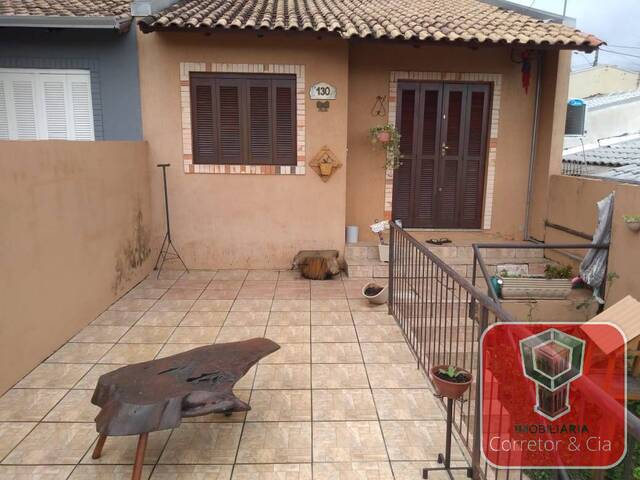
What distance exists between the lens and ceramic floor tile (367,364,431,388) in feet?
12.4

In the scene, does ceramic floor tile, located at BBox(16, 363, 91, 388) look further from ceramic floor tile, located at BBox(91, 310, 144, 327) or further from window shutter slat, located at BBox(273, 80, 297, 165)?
window shutter slat, located at BBox(273, 80, 297, 165)

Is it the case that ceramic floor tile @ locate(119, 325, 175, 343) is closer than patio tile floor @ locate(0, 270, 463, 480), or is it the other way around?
patio tile floor @ locate(0, 270, 463, 480)

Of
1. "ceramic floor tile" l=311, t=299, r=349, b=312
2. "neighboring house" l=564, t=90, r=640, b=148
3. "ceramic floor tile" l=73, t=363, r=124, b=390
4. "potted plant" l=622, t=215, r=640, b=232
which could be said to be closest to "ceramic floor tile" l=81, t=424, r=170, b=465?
"ceramic floor tile" l=73, t=363, r=124, b=390

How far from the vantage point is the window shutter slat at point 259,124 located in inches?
267

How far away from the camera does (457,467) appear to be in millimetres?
2803

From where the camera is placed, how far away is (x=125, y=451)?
2906 millimetres

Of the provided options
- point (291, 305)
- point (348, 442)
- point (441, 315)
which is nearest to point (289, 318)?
point (291, 305)

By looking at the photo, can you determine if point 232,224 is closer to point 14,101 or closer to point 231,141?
point 231,141

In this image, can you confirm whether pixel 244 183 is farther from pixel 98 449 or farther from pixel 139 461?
pixel 139 461

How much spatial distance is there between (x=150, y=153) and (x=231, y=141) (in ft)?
3.83

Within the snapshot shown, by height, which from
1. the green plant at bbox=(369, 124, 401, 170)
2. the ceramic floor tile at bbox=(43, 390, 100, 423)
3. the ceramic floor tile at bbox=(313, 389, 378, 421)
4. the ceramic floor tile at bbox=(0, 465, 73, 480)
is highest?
the green plant at bbox=(369, 124, 401, 170)

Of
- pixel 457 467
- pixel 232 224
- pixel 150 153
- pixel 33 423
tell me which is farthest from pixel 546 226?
pixel 33 423

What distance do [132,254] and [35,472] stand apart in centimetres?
378

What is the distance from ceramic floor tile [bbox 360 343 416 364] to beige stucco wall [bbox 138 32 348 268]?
9.17ft
